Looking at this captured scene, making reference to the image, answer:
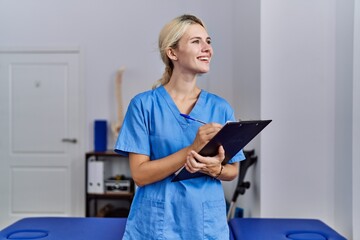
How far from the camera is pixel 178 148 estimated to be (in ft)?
4.23

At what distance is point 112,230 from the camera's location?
2.17m

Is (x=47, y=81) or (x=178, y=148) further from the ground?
(x=47, y=81)

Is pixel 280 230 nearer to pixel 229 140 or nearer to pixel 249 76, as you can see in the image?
pixel 229 140

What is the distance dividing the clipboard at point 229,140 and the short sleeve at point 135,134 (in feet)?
0.43

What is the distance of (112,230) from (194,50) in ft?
3.95

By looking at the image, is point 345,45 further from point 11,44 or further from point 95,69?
point 11,44

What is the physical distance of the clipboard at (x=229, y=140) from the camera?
1147 millimetres

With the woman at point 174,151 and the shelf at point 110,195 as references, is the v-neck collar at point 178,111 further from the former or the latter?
the shelf at point 110,195

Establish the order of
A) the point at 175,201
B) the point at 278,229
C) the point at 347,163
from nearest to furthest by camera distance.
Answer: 1. the point at 175,201
2. the point at 278,229
3. the point at 347,163

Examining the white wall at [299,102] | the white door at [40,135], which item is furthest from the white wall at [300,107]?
the white door at [40,135]

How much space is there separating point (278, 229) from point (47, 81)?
331cm

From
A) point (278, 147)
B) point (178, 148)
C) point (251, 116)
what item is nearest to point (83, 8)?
point (251, 116)

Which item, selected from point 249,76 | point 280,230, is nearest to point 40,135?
point 249,76

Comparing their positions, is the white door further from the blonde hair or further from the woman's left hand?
the woman's left hand
